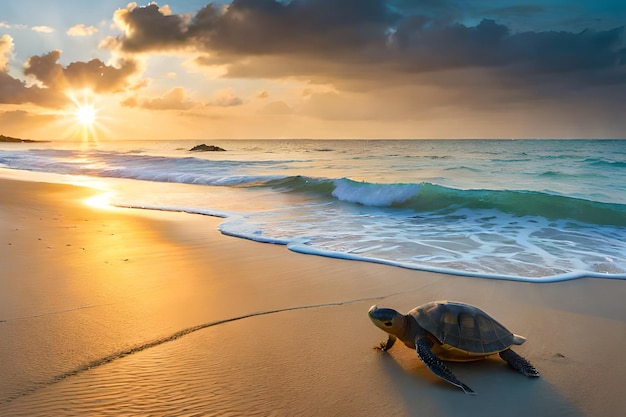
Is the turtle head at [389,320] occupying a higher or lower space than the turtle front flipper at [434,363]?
higher

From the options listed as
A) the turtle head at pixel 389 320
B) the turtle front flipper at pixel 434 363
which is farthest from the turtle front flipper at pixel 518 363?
the turtle head at pixel 389 320

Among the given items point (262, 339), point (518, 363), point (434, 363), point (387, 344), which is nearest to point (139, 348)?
point (262, 339)

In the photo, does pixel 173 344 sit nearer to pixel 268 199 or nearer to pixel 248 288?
pixel 248 288

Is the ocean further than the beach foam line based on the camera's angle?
Yes

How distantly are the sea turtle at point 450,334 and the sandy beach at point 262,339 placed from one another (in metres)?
0.15

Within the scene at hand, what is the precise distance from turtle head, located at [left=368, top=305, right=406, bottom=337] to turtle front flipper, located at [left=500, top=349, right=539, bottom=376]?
0.86m

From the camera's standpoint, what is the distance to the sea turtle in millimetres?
3697

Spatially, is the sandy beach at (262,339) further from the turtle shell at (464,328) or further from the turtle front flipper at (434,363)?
the turtle shell at (464,328)

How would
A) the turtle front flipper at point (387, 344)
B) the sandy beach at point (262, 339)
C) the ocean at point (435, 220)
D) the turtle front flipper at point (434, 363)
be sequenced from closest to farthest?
the sandy beach at point (262, 339) < the turtle front flipper at point (434, 363) < the turtle front flipper at point (387, 344) < the ocean at point (435, 220)

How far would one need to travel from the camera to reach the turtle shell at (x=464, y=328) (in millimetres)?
3705

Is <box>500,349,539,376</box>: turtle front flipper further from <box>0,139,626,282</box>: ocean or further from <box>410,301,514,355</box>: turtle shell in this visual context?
<box>0,139,626,282</box>: ocean

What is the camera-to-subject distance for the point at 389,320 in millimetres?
3760

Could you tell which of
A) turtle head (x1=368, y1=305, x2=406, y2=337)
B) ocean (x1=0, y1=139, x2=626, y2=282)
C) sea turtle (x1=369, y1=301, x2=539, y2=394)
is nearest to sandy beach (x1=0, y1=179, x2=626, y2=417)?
sea turtle (x1=369, y1=301, x2=539, y2=394)

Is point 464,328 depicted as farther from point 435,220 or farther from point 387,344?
point 435,220
